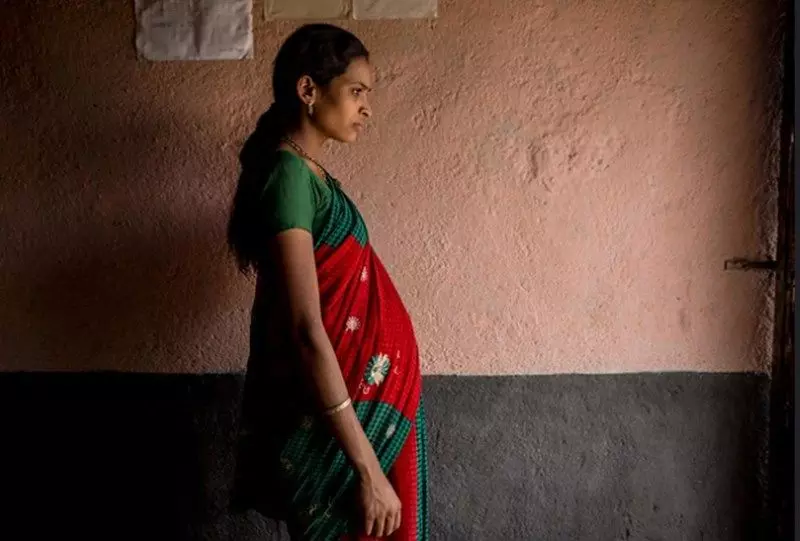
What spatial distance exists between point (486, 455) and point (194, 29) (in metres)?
1.55

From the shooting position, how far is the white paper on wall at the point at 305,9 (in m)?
1.95

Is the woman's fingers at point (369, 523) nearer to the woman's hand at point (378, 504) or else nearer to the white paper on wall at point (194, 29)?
the woman's hand at point (378, 504)

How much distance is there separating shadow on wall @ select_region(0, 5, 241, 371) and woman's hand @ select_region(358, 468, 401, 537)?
906mm

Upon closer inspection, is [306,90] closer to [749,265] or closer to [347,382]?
[347,382]

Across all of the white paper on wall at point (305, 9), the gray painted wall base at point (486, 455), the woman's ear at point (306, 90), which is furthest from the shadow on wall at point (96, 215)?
the woman's ear at point (306, 90)

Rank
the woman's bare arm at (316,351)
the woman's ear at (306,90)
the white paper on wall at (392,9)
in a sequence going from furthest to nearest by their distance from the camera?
the white paper on wall at (392,9)
the woman's ear at (306,90)
the woman's bare arm at (316,351)

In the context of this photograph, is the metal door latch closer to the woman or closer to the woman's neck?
the woman

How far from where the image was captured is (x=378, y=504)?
1319 millimetres

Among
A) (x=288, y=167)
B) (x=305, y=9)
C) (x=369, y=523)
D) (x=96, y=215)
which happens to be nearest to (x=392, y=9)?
(x=305, y=9)

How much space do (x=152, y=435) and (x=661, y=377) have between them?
155cm

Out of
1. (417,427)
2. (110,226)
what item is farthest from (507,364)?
(110,226)

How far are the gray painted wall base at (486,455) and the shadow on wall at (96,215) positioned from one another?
0.48 feet

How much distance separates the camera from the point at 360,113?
4.73 feet

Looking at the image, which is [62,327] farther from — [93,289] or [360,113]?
[360,113]
